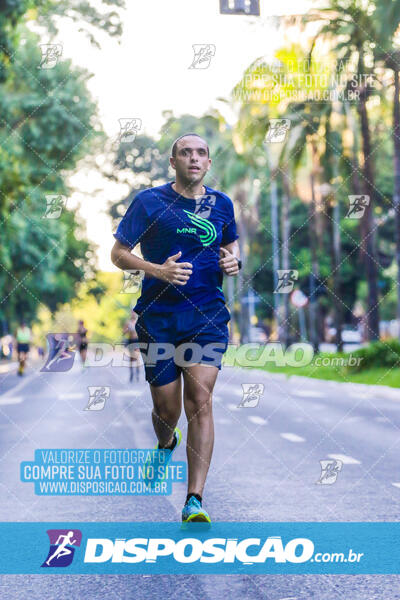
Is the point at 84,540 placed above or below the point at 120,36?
below

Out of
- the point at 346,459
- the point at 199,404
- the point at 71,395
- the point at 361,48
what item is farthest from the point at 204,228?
the point at 361,48

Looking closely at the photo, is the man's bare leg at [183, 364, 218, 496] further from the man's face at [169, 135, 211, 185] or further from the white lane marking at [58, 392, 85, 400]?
the white lane marking at [58, 392, 85, 400]

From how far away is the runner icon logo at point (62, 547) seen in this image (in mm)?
4949

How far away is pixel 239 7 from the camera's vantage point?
28.7 ft

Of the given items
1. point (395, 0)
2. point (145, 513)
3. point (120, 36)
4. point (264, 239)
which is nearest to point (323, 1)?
point (395, 0)

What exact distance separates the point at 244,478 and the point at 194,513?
10.0ft

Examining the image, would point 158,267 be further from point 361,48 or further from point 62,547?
point 361,48

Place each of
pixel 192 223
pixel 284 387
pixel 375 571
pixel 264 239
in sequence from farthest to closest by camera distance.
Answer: pixel 264 239 < pixel 284 387 < pixel 192 223 < pixel 375 571

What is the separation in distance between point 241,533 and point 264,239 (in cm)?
6004

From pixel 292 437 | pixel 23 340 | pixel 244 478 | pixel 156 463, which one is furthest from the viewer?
pixel 23 340

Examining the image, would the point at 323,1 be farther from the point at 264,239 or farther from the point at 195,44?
the point at 264,239

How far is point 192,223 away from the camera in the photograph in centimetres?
513

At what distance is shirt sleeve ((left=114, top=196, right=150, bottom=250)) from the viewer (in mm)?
5273

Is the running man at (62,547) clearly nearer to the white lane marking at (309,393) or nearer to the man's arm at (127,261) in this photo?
the man's arm at (127,261)
